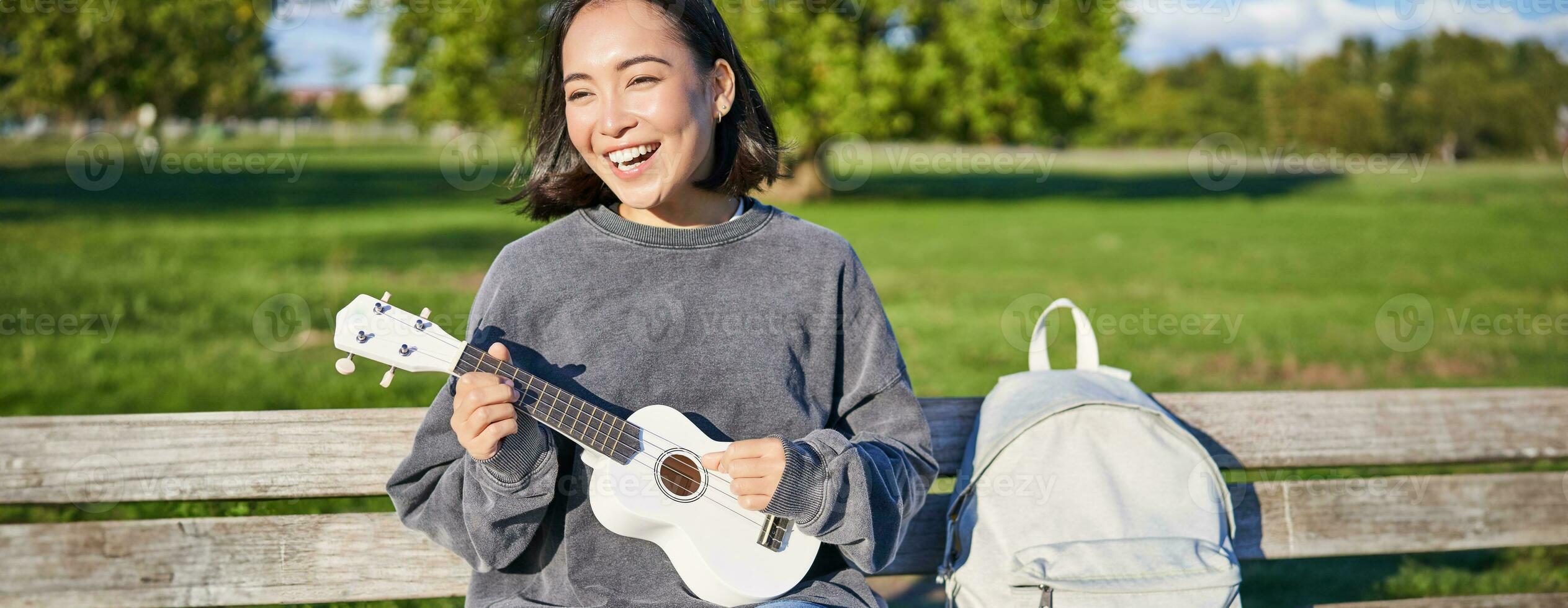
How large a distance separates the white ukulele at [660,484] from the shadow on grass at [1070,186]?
28.1 m

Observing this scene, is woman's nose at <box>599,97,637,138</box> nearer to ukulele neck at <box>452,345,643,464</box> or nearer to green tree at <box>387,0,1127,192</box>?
ukulele neck at <box>452,345,643,464</box>

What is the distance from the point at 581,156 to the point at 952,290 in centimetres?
1114

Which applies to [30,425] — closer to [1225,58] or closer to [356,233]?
[356,233]

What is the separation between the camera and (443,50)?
23.0 meters

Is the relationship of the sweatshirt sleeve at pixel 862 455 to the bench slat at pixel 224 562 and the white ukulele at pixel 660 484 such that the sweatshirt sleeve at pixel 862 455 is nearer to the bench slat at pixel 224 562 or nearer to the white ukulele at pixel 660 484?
the white ukulele at pixel 660 484

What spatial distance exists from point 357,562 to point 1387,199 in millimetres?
34923

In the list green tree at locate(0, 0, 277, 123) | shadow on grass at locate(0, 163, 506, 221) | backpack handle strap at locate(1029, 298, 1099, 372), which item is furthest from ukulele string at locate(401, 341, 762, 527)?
shadow on grass at locate(0, 163, 506, 221)

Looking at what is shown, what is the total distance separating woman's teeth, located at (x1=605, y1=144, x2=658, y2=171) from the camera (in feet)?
7.87

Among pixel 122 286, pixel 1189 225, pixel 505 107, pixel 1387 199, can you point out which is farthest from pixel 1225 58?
pixel 122 286

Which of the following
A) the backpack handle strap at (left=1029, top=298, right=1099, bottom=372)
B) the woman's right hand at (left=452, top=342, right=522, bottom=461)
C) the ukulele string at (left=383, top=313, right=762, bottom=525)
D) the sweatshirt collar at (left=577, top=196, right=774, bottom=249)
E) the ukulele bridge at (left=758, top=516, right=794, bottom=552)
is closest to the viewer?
the woman's right hand at (left=452, top=342, right=522, bottom=461)

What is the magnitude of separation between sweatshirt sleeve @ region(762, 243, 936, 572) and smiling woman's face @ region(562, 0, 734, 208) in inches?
19.4

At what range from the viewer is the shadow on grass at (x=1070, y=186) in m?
34.0
